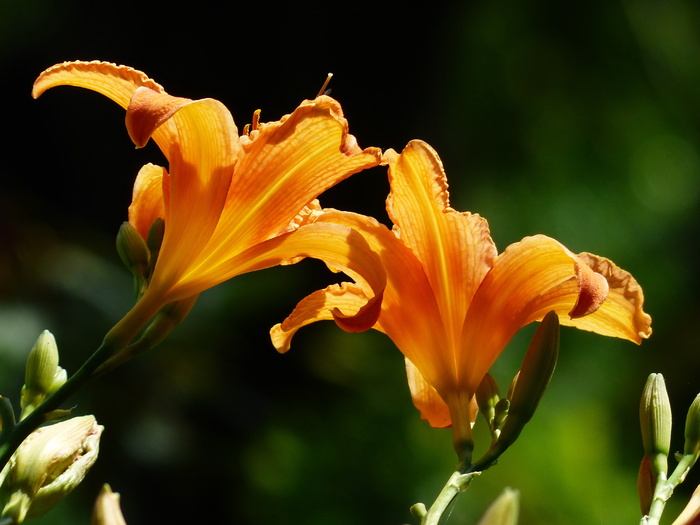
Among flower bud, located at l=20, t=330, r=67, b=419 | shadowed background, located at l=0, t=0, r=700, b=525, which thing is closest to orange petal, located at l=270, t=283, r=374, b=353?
flower bud, located at l=20, t=330, r=67, b=419

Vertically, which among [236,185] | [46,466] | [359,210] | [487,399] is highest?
[236,185]

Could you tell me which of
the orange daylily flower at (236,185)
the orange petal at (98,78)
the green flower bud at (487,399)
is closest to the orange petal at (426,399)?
the green flower bud at (487,399)

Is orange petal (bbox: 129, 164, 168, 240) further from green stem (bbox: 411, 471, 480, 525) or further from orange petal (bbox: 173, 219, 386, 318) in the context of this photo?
green stem (bbox: 411, 471, 480, 525)

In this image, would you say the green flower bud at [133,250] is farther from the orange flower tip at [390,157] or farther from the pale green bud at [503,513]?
the pale green bud at [503,513]

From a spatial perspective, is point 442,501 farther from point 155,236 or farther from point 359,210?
point 359,210

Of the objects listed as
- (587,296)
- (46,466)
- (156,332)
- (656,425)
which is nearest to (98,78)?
(156,332)
